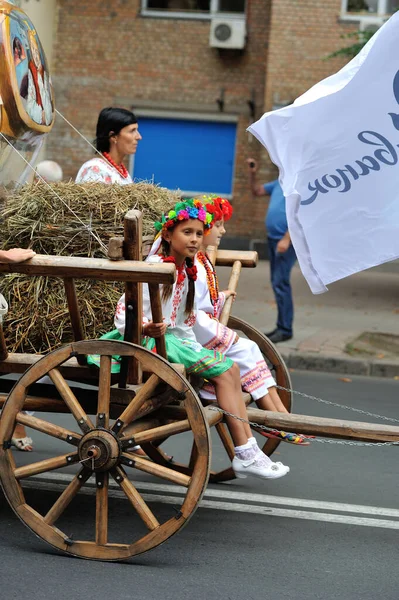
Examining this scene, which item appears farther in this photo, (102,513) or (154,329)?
(154,329)

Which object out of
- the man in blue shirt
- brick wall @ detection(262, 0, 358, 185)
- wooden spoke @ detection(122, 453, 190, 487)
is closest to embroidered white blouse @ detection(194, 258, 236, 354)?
wooden spoke @ detection(122, 453, 190, 487)

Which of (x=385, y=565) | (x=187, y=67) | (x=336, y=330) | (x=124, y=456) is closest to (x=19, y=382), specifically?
(x=124, y=456)

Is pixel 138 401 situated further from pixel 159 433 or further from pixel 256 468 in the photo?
pixel 256 468

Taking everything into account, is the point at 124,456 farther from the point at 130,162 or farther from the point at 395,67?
the point at 130,162

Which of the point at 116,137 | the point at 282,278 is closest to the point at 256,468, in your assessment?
the point at 116,137

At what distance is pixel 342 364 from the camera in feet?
32.0

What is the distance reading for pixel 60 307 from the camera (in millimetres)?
4785

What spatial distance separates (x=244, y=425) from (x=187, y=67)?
16.4 metres

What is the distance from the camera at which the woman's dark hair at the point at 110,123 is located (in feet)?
19.9

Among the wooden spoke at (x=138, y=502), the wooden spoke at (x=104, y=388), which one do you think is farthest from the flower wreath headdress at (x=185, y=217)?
the wooden spoke at (x=138, y=502)

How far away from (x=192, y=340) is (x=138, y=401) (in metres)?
0.62

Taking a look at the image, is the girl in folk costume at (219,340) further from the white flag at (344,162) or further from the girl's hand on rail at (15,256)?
the girl's hand on rail at (15,256)

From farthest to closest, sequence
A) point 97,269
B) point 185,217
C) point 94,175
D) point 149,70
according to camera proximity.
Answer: point 149,70 → point 94,175 → point 185,217 → point 97,269

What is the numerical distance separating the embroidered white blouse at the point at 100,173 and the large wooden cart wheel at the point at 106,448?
67.6 inches
